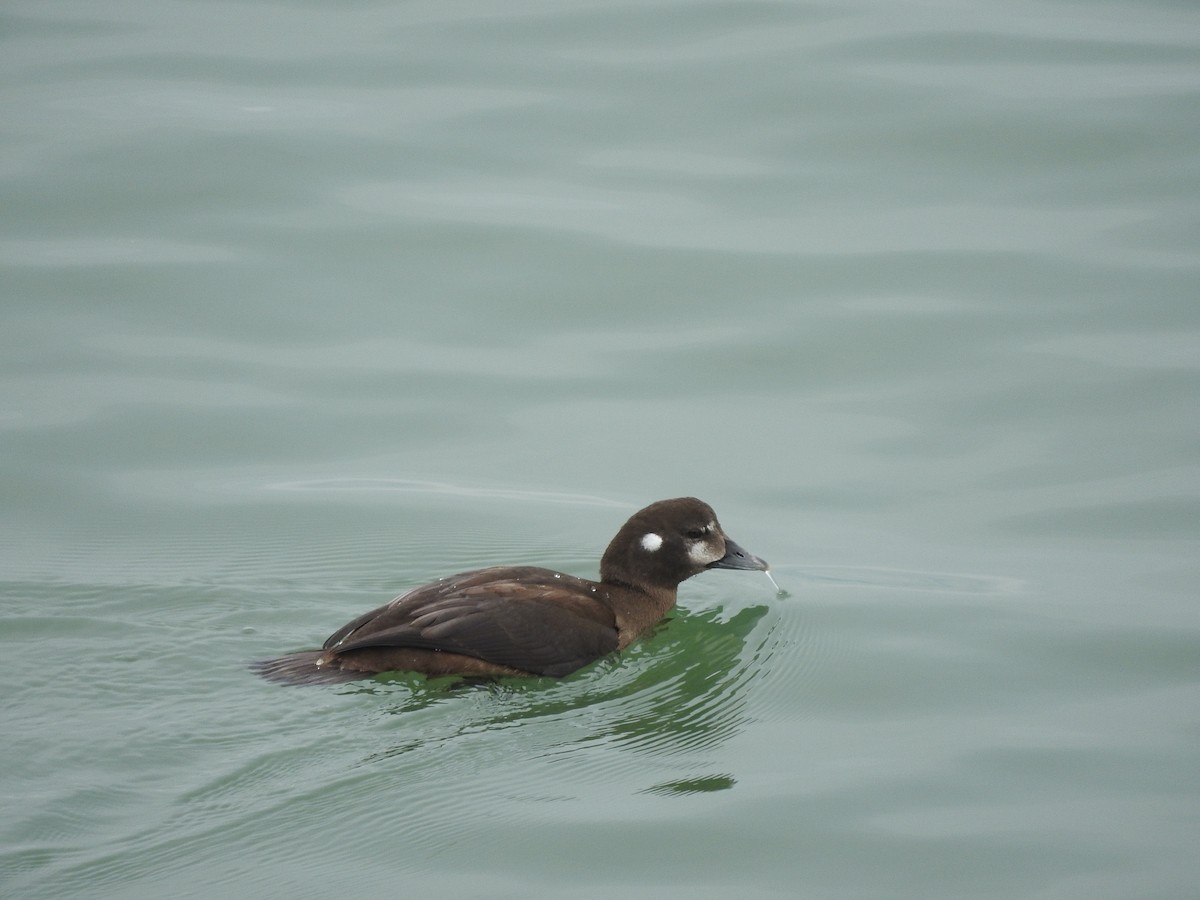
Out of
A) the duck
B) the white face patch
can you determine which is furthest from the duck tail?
the white face patch

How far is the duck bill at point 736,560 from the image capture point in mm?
7332

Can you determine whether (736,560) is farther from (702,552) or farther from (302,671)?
(302,671)

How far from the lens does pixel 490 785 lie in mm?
5816

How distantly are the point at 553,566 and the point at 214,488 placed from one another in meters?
1.85

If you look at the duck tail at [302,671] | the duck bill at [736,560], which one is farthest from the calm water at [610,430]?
the duck bill at [736,560]

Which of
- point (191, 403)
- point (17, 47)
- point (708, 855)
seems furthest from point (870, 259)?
point (17, 47)

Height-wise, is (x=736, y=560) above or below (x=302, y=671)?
above

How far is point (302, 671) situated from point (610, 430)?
2.77m

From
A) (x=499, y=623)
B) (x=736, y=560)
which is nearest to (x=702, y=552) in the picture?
(x=736, y=560)

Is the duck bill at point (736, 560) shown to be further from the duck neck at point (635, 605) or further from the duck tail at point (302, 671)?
the duck tail at point (302, 671)

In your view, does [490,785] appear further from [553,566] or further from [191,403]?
[191,403]

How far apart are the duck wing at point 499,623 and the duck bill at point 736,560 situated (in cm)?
63

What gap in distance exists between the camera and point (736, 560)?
7383 mm

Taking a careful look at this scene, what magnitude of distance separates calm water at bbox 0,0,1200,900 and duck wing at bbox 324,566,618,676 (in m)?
0.20
